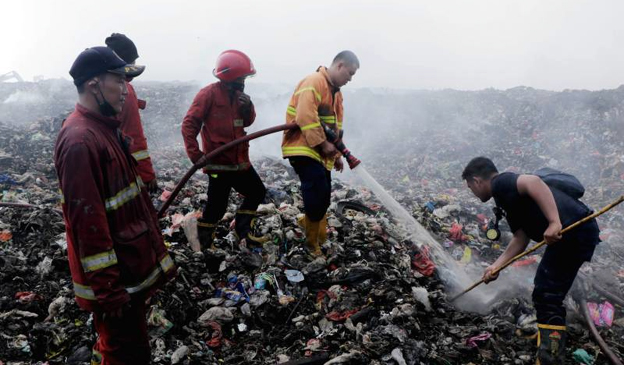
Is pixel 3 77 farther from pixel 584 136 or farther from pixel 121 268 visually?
pixel 584 136

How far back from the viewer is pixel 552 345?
8.79 feet

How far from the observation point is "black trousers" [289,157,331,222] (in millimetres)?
3662

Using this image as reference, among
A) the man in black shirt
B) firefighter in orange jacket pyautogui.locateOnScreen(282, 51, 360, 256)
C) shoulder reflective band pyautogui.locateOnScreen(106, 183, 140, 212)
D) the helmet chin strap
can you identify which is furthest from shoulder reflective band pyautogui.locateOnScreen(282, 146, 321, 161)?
the helmet chin strap

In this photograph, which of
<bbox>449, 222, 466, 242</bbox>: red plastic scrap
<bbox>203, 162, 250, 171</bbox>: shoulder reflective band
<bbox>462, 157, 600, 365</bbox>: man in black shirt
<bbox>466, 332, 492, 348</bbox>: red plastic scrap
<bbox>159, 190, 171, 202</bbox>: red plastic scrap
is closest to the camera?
<bbox>462, 157, 600, 365</bbox>: man in black shirt

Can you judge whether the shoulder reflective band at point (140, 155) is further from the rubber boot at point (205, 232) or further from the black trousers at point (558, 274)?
the black trousers at point (558, 274)

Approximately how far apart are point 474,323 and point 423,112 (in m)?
15.0

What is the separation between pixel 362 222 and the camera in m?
5.14

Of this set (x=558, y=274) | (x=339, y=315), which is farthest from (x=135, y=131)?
(x=558, y=274)

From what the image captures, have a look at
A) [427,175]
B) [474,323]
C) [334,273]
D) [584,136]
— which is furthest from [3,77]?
[584,136]

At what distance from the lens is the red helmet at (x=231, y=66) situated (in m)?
3.53

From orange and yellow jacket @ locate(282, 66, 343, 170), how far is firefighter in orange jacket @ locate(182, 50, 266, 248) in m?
0.48

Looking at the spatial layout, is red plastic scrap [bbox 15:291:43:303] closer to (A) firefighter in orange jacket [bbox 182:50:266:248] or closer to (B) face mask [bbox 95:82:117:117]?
(A) firefighter in orange jacket [bbox 182:50:266:248]

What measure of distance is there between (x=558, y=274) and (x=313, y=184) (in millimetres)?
2150

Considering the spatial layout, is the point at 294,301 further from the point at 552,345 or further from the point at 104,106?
the point at 104,106
